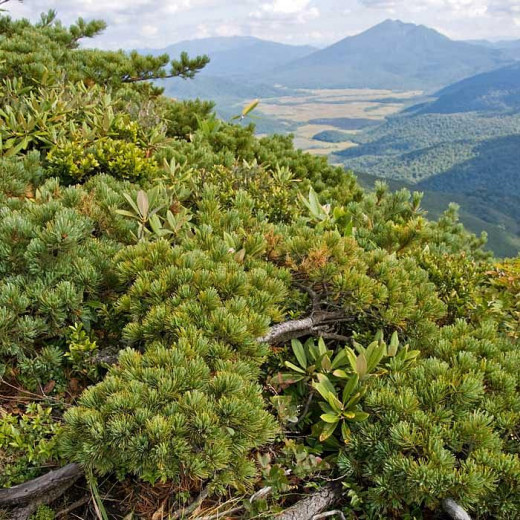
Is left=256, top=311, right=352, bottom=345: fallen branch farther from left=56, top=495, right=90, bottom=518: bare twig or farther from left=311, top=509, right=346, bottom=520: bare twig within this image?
left=56, top=495, right=90, bottom=518: bare twig

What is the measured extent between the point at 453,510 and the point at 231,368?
3.86 feet

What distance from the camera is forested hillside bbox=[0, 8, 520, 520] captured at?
193 cm

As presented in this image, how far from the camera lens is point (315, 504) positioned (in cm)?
214

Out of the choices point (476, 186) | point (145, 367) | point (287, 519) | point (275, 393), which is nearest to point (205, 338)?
point (145, 367)

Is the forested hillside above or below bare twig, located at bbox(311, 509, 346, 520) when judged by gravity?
above

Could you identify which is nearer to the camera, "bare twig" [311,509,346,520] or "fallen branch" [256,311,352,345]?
"bare twig" [311,509,346,520]

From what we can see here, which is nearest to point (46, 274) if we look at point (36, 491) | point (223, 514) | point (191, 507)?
point (36, 491)

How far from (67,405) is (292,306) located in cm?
143

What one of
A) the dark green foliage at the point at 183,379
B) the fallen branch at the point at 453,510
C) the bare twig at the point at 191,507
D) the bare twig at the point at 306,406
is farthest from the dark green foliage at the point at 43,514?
the fallen branch at the point at 453,510

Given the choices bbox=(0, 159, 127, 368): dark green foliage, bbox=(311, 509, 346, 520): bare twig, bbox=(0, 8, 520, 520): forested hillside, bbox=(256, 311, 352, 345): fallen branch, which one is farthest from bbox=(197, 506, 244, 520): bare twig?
bbox=(0, 159, 127, 368): dark green foliage

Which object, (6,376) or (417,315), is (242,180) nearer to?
(417,315)

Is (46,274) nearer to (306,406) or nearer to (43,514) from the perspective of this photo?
(43,514)

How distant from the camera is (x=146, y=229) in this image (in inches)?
123

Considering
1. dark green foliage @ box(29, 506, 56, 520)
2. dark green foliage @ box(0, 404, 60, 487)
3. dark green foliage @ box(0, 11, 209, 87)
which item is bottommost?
dark green foliage @ box(29, 506, 56, 520)
